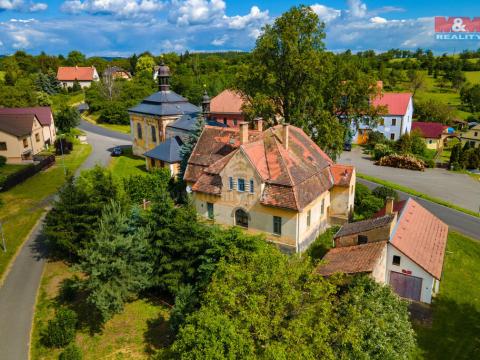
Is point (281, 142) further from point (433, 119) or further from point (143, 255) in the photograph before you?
point (433, 119)

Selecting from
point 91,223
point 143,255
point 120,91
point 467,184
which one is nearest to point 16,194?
point 91,223

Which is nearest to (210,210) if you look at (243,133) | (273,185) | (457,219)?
(273,185)

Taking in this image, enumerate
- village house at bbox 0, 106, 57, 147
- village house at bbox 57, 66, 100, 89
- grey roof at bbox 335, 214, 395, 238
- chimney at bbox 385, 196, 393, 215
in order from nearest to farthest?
grey roof at bbox 335, 214, 395, 238
chimney at bbox 385, 196, 393, 215
village house at bbox 0, 106, 57, 147
village house at bbox 57, 66, 100, 89

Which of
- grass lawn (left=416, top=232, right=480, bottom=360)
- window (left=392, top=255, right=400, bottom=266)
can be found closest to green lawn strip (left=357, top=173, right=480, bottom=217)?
grass lawn (left=416, top=232, right=480, bottom=360)

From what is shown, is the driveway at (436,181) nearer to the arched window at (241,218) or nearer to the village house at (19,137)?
the arched window at (241,218)

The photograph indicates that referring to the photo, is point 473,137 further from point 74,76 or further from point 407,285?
point 74,76

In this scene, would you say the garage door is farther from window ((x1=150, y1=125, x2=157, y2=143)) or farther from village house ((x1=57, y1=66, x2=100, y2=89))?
village house ((x1=57, y1=66, x2=100, y2=89))
